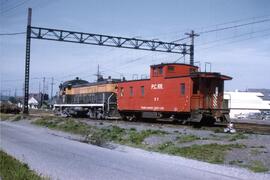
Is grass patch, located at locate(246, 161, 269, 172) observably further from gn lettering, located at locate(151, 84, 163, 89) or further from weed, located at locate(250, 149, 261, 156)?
gn lettering, located at locate(151, 84, 163, 89)

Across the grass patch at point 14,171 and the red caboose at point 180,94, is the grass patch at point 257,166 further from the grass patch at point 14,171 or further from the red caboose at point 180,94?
the red caboose at point 180,94

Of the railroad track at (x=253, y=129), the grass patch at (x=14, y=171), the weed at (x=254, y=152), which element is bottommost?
the grass patch at (x=14, y=171)

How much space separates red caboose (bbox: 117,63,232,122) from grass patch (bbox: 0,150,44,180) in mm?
15011

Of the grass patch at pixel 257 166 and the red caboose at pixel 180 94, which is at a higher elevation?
the red caboose at pixel 180 94

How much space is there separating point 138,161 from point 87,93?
27.6 metres

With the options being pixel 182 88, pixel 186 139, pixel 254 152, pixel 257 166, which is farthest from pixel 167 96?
pixel 257 166

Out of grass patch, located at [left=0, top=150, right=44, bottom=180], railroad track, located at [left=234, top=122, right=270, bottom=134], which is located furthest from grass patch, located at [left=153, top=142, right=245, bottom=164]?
railroad track, located at [left=234, top=122, right=270, bottom=134]

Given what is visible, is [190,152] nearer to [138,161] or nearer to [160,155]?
[160,155]

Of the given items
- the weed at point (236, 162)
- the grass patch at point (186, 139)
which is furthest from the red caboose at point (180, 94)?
the weed at point (236, 162)

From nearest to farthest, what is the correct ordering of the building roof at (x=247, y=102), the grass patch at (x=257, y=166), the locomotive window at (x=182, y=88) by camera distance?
the grass patch at (x=257, y=166), the locomotive window at (x=182, y=88), the building roof at (x=247, y=102)

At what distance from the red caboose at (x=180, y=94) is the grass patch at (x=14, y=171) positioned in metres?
15.0

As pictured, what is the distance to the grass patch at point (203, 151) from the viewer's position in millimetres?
14141

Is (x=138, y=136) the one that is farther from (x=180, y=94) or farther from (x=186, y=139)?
(x=180, y=94)

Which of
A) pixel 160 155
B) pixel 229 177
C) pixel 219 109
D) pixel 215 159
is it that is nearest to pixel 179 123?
pixel 219 109
